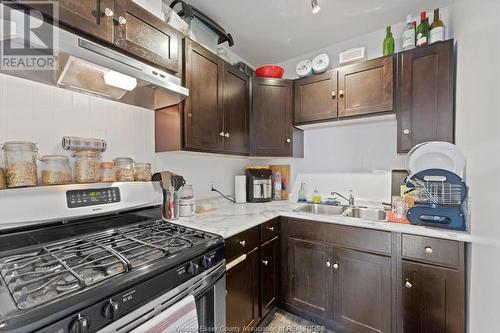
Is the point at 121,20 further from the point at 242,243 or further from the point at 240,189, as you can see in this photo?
the point at 240,189

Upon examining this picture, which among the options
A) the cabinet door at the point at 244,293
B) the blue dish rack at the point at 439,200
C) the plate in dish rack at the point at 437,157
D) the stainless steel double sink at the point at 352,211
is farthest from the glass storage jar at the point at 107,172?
the plate in dish rack at the point at 437,157

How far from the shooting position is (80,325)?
614mm

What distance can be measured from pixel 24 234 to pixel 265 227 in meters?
1.31

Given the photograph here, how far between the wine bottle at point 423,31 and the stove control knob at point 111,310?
2.37 meters

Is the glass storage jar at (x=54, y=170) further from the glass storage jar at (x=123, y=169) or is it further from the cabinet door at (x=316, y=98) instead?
the cabinet door at (x=316, y=98)

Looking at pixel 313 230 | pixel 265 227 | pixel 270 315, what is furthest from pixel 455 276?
pixel 270 315

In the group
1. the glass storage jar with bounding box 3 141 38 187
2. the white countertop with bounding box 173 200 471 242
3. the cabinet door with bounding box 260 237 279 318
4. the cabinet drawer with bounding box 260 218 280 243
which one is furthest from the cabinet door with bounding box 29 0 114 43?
the cabinet door with bounding box 260 237 279 318

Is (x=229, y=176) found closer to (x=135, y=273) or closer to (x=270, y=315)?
(x=270, y=315)

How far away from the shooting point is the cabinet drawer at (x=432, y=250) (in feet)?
4.02

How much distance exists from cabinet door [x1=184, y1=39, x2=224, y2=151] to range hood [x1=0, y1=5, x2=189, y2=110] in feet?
0.57

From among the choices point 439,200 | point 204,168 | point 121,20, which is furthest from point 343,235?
point 121,20

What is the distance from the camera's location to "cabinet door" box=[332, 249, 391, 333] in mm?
1411

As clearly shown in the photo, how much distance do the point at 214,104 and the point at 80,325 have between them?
57.2 inches

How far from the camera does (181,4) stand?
1.58 metres
